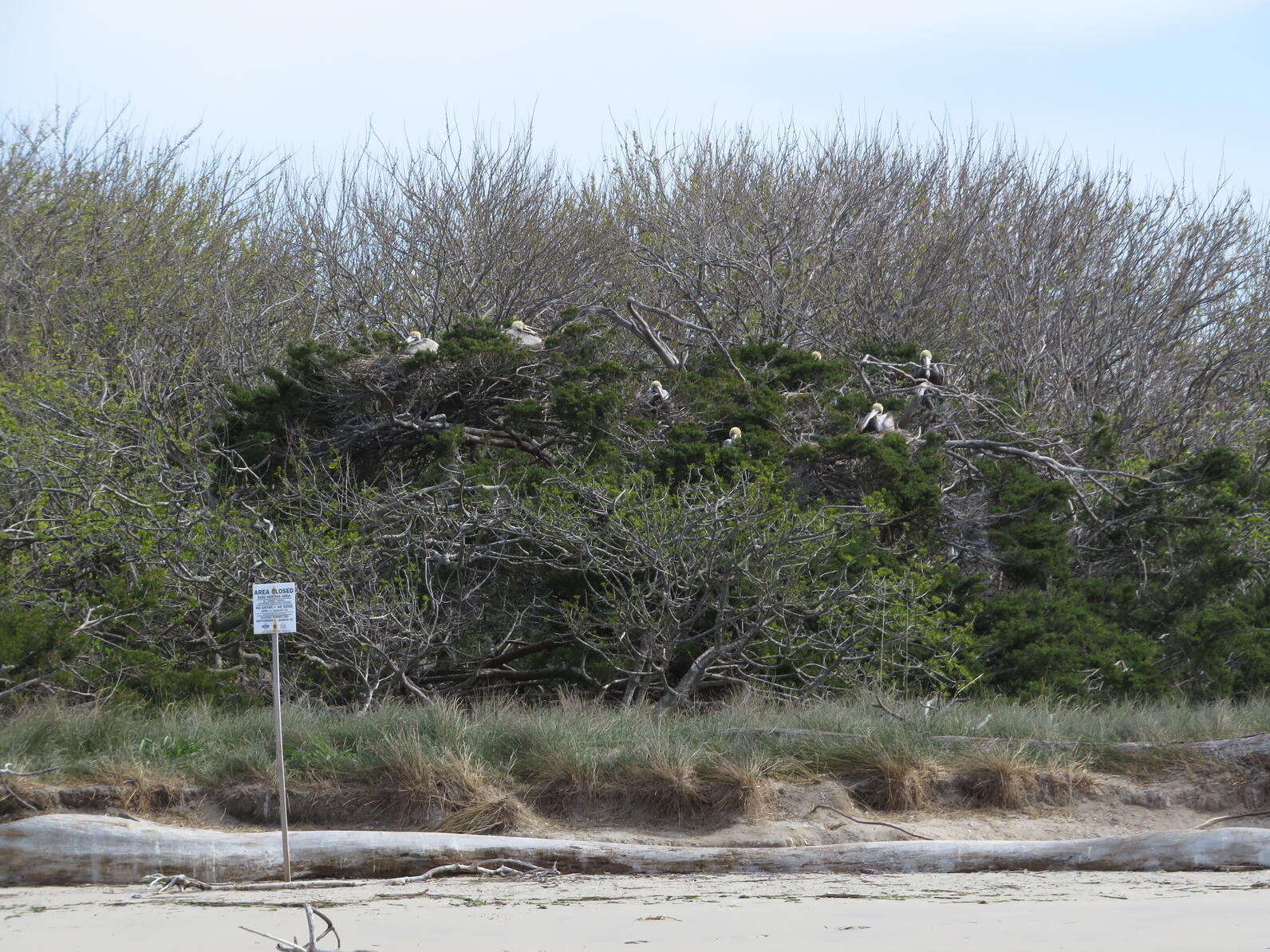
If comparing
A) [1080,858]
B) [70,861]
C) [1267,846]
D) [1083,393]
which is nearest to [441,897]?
[70,861]

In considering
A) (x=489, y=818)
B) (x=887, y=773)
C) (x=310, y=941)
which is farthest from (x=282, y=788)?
(x=887, y=773)

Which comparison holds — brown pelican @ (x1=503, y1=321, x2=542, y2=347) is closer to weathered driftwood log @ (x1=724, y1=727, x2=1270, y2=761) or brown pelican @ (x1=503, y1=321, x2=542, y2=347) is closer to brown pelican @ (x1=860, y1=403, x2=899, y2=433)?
brown pelican @ (x1=860, y1=403, x2=899, y2=433)

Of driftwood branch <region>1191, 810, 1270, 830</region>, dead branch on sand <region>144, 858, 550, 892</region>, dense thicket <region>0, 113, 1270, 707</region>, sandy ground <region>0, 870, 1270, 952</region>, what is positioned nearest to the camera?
sandy ground <region>0, 870, 1270, 952</region>

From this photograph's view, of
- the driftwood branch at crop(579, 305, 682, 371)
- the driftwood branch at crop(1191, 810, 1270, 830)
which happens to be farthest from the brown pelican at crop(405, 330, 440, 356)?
the driftwood branch at crop(1191, 810, 1270, 830)

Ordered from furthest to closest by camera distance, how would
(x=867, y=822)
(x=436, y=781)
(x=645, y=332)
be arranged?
(x=645, y=332) → (x=436, y=781) → (x=867, y=822)

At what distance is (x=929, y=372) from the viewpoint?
14.6 meters

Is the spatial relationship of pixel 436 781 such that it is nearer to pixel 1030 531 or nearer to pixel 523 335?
pixel 523 335

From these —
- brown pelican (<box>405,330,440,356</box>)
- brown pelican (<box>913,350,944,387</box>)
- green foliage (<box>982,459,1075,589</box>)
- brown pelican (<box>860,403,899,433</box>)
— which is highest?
brown pelican (<box>405,330,440,356</box>)

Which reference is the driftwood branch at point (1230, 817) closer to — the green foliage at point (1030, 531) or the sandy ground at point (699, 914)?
the sandy ground at point (699, 914)

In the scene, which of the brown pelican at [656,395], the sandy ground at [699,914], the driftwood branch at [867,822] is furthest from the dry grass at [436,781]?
the brown pelican at [656,395]

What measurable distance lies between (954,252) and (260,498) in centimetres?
1246

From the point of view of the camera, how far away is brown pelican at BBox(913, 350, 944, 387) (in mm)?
14641

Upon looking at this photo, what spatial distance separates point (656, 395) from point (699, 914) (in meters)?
8.02

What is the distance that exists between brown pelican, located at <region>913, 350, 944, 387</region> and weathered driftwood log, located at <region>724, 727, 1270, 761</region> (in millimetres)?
6303
